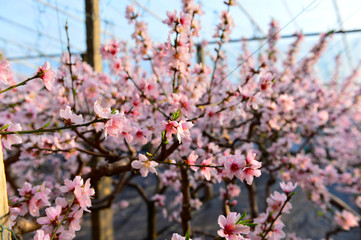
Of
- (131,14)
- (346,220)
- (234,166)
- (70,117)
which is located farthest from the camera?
(346,220)

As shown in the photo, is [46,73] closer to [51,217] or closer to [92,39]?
[51,217]

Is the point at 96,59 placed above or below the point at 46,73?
above

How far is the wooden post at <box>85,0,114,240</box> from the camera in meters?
3.27

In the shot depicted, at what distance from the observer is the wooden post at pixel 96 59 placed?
327cm

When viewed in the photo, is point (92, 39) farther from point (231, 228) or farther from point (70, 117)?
point (231, 228)

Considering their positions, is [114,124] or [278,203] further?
[278,203]

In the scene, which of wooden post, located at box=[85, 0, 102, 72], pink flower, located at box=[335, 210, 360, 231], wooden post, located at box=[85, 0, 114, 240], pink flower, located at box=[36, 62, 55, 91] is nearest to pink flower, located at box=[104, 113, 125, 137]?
pink flower, located at box=[36, 62, 55, 91]

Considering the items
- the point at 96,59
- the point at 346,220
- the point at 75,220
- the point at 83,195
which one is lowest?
the point at 346,220

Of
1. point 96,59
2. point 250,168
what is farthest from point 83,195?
point 96,59

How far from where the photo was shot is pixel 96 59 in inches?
140

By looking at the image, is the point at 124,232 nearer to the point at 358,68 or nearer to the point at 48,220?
the point at 48,220

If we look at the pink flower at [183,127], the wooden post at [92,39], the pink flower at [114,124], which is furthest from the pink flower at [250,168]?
the wooden post at [92,39]

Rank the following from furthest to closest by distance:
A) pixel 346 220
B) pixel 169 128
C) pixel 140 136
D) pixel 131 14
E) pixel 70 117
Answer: pixel 346 220, pixel 131 14, pixel 140 136, pixel 169 128, pixel 70 117

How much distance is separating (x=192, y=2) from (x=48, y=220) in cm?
179
